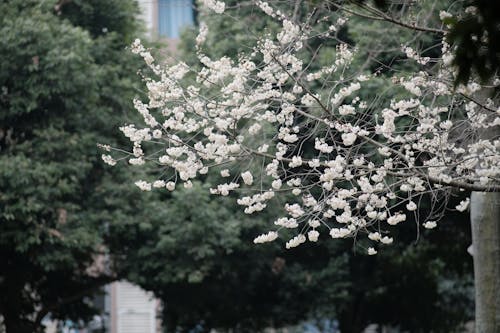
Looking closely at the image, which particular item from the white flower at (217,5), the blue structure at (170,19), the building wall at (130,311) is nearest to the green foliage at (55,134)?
the white flower at (217,5)

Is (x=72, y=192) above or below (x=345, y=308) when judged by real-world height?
above

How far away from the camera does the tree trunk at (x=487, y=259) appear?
9.50 metres

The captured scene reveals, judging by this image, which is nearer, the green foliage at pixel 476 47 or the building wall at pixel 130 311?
the green foliage at pixel 476 47

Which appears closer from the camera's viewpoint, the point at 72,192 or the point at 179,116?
the point at 179,116

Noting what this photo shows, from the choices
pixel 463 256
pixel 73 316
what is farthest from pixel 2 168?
pixel 463 256

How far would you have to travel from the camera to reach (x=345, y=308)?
1825 centimetres

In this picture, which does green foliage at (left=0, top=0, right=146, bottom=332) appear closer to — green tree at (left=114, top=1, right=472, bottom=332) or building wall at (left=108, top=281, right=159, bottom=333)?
green tree at (left=114, top=1, right=472, bottom=332)

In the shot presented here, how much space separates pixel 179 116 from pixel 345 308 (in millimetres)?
11168

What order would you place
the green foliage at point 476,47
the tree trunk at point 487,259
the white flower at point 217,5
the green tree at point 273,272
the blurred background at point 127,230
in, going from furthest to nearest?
the green tree at point 273,272, the blurred background at point 127,230, the tree trunk at point 487,259, the white flower at point 217,5, the green foliage at point 476,47

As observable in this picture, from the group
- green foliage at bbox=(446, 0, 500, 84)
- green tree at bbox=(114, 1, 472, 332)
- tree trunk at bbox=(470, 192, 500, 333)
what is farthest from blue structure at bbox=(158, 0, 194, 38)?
green foliage at bbox=(446, 0, 500, 84)

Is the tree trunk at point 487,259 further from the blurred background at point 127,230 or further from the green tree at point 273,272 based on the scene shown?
the green tree at point 273,272

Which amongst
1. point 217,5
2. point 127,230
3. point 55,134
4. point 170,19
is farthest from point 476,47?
point 170,19

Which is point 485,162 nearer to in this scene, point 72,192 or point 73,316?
point 72,192

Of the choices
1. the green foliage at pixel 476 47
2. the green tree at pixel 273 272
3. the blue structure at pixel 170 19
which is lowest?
the green foliage at pixel 476 47
